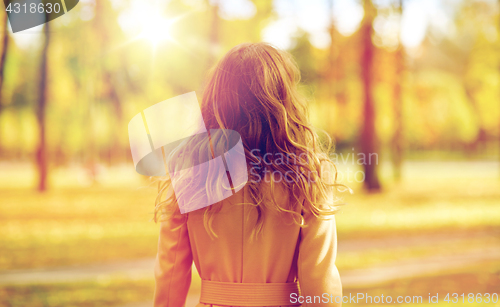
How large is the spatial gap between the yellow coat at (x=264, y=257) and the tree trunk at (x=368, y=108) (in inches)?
549

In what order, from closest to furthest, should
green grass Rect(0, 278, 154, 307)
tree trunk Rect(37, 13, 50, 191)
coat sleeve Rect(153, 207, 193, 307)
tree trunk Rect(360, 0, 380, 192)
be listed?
coat sleeve Rect(153, 207, 193, 307)
green grass Rect(0, 278, 154, 307)
tree trunk Rect(360, 0, 380, 192)
tree trunk Rect(37, 13, 50, 191)

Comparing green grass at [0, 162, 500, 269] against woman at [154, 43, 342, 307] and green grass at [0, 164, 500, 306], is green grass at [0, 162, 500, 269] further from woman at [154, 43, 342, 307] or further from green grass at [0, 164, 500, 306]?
woman at [154, 43, 342, 307]

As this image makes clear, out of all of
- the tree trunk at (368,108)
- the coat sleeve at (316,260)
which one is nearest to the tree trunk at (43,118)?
the tree trunk at (368,108)

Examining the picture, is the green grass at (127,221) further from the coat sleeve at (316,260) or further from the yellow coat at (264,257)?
the coat sleeve at (316,260)

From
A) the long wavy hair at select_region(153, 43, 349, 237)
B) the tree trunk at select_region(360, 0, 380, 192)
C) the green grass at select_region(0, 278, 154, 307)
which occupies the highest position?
the tree trunk at select_region(360, 0, 380, 192)

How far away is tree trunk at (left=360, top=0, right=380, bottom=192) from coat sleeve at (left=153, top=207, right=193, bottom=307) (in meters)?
14.0

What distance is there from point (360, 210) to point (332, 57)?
29.9 ft

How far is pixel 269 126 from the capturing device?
1.70 meters

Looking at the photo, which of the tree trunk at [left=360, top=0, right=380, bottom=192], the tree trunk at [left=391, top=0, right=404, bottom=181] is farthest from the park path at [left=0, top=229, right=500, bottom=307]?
the tree trunk at [left=391, top=0, right=404, bottom=181]

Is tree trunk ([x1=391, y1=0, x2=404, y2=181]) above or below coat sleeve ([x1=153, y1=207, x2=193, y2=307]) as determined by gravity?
above

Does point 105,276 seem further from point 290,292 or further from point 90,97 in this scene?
point 90,97

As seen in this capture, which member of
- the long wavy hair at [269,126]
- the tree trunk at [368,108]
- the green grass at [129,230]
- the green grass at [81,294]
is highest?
the tree trunk at [368,108]

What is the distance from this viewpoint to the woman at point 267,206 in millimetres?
1699

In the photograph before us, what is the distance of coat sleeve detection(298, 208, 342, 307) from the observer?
5.59 ft
